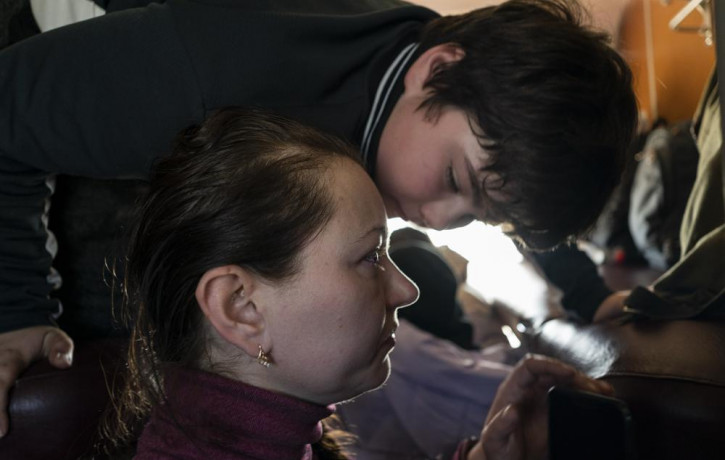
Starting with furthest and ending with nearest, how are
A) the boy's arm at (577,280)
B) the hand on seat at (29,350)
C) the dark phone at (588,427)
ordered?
the boy's arm at (577,280) < the hand on seat at (29,350) < the dark phone at (588,427)

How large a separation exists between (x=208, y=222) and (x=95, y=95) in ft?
0.81

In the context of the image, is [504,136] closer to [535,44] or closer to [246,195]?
[535,44]

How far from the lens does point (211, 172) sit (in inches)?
27.0

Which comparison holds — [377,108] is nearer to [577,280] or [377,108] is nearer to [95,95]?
[95,95]

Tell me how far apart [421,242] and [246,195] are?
83 cm

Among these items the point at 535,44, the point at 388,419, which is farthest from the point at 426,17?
A: the point at 388,419

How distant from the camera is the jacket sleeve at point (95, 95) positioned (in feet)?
2.63

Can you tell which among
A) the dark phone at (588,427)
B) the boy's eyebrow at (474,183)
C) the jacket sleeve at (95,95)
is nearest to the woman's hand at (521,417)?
the dark phone at (588,427)

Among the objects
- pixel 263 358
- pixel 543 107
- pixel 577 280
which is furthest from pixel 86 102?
pixel 577 280

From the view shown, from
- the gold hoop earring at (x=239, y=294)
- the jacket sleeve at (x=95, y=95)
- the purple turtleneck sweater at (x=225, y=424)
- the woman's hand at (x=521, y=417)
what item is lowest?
the woman's hand at (x=521, y=417)

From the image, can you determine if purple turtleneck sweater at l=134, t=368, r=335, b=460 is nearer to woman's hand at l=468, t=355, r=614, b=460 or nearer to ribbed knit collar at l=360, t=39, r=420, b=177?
woman's hand at l=468, t=355, r=614, b=460

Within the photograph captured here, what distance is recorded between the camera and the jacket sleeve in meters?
0.80

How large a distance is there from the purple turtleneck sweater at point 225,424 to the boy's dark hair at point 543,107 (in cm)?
39

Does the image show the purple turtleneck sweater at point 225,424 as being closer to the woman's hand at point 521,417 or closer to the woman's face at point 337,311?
the woman's face at point 337,311
